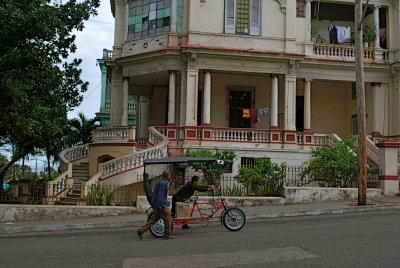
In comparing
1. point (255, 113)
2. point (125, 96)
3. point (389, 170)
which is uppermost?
point (125, 96)

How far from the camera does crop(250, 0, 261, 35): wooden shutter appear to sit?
24953mm

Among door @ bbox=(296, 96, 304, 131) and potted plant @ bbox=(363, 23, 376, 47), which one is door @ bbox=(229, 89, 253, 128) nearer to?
door @ bbox=(296, 96, 304, 131)

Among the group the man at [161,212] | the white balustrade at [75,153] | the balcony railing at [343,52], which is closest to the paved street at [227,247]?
the man at [161,212]

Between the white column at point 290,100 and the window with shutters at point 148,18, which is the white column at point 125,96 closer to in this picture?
the window with shutters at point 148,18

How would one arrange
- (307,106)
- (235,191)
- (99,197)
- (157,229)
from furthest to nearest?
(307,106), (235,191), (99,197), (157,229)

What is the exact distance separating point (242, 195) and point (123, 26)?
506 inches

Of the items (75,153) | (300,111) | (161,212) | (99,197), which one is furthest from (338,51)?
(161,212)

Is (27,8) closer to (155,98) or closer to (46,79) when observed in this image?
(46,79)

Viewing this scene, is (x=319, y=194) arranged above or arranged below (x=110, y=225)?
above

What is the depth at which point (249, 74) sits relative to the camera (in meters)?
25.6

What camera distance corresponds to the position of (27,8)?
609 inches

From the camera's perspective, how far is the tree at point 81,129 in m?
34.4

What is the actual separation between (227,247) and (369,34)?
66.6 ft

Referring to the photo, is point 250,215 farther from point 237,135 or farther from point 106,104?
point 106,104
